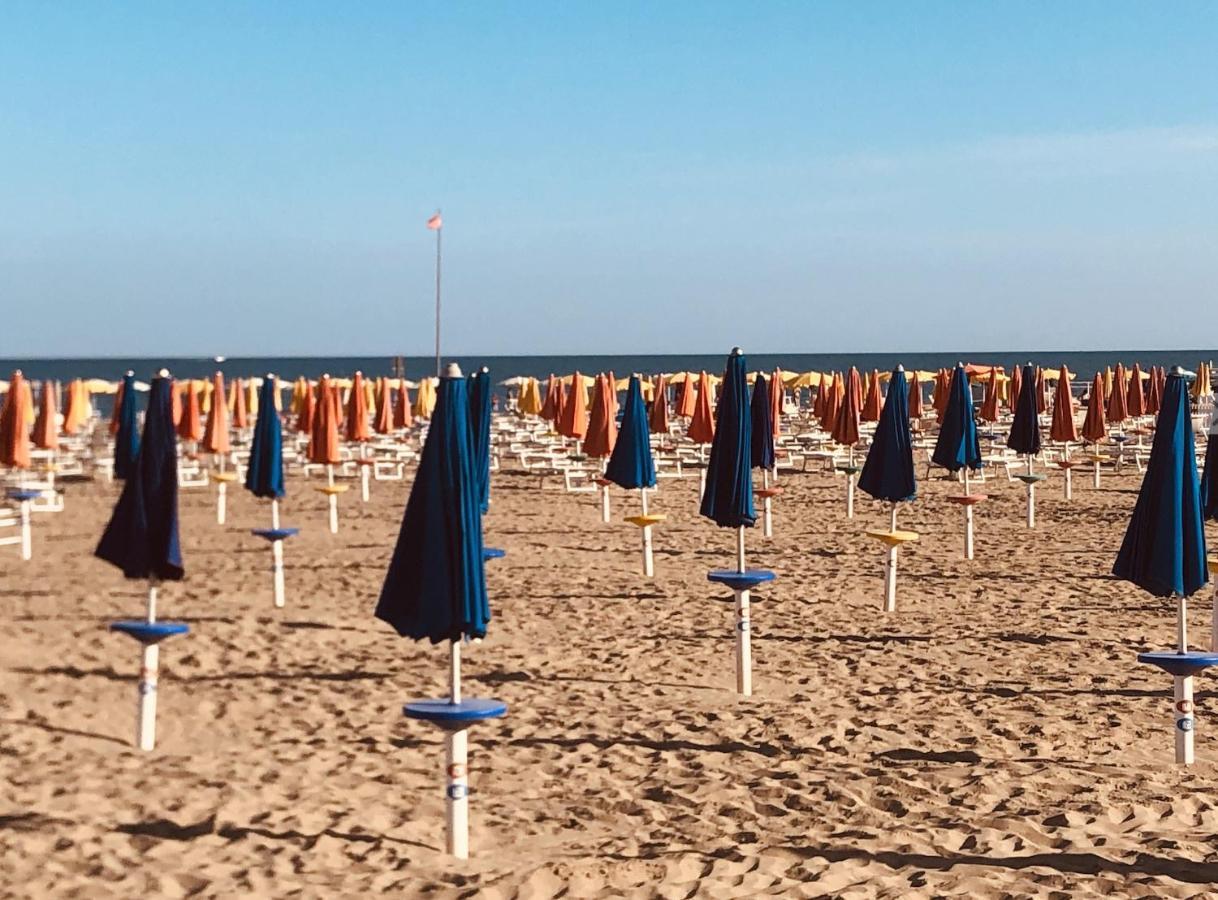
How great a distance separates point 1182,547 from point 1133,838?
5.74 feet

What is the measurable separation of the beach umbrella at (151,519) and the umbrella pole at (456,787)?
6.75ft

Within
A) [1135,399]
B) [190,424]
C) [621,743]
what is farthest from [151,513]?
[1135,399]

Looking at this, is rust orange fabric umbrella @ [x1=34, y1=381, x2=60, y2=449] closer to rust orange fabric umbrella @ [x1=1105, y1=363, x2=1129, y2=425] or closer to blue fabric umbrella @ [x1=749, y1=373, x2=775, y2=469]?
blue fabric umbrella @ [x1=749, y1=373, x2=775, y2=469]

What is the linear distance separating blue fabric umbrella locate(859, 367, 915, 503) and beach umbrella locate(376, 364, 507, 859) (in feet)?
20.6

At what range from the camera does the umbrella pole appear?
570 cm

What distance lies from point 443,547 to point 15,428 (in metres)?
11.2

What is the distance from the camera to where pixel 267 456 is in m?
11.8

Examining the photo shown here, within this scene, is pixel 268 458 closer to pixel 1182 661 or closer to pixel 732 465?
pixel 732 465

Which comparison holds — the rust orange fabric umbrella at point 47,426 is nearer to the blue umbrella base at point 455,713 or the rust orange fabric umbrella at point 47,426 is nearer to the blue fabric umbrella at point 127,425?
the blue fabric umbrella at point 127,425

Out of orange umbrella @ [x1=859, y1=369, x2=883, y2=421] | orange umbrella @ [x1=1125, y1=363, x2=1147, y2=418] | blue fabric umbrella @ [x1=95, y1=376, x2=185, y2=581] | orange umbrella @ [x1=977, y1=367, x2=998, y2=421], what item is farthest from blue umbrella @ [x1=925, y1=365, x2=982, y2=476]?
orange umbrella @ [x1=977, y1=367, x2=998, y2=421]

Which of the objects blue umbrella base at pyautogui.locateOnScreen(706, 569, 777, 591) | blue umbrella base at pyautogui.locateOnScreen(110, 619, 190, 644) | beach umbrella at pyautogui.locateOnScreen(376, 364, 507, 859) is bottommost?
blue umbrella base at pyautogui.locateOnScreen(110, 619, 190, 644)

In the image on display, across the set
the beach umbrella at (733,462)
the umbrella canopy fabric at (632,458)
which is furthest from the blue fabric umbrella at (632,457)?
the beach umbrella at (733,462)

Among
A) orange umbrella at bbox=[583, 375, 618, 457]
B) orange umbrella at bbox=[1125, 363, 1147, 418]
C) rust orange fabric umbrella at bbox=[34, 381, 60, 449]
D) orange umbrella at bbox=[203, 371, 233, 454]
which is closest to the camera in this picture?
orange umbrella at bbox=[203, 371, 233, 454]

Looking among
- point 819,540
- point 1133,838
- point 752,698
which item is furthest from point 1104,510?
point 1133,838
